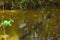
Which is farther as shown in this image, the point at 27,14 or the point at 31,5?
the point at 31,5

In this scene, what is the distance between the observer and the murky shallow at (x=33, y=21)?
425cm

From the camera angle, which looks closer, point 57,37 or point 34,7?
point 57,37

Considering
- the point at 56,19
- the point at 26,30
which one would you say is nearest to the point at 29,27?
the point at 26,30

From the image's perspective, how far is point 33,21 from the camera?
486 cm

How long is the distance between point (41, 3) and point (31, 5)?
333 mm

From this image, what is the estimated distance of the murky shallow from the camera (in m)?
4.25

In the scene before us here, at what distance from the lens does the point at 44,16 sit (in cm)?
512

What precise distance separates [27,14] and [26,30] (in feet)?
3.21

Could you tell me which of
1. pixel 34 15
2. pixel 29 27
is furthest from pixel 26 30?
pixel 34 15

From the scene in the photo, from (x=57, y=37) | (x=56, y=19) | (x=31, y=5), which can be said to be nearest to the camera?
(x=57, y=37)

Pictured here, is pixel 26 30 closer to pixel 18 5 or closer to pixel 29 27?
pixel 29 27

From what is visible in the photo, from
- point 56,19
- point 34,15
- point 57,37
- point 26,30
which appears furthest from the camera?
point 34,15

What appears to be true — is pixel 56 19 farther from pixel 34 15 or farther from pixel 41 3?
pixel 41 3

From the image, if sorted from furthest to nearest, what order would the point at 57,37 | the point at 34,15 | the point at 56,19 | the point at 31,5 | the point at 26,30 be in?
the point at 31,5
the point at 34,15
the point at 56,19
the point at 26,30
the point at 57,37
